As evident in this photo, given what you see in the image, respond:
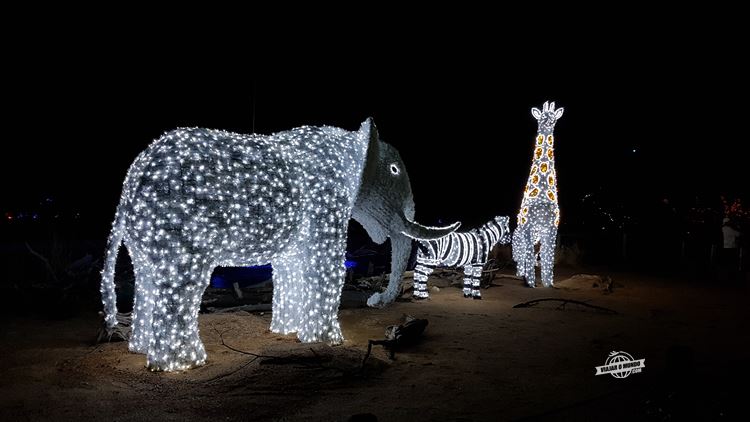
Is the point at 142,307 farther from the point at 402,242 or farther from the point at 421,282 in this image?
the point at 421,282

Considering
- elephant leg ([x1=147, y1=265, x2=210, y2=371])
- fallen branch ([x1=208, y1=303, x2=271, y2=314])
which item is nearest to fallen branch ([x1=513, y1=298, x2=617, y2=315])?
fallen branch ([x1=208, y1=303, x2=271, y2=314])

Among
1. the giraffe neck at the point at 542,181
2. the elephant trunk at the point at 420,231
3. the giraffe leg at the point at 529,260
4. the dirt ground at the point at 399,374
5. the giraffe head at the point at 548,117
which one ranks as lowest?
the dirt ground at the point at 399,374

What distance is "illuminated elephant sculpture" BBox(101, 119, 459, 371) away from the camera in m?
5.58

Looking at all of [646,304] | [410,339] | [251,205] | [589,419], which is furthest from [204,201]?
[646,304]

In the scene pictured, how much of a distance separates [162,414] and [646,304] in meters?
9.65

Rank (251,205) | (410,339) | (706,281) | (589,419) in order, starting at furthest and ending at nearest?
(706,281) < (410,339) < (251,205) < (589,419)

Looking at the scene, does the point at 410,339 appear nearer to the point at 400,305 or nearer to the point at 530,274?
the point at 400,305

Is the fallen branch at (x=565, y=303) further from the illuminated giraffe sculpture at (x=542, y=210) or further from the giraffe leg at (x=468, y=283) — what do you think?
the illuminated giraffe sculpture at (x=542, y=210)

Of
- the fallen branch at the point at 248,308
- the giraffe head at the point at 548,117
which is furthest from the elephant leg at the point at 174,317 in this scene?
the giraffe head at the point at 548,117

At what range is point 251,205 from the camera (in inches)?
241

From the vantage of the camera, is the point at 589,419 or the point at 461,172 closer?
the point at 589,419

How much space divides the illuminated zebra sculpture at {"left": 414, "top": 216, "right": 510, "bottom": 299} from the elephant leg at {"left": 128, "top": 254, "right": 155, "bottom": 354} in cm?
599

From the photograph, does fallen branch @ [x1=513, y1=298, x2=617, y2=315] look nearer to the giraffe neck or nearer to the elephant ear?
the giraffe neck

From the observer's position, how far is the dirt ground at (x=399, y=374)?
4.53 metres
